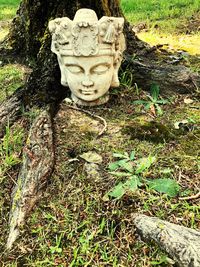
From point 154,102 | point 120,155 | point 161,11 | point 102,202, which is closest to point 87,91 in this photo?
point 154,102

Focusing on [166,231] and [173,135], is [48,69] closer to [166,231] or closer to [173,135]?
[173,135]

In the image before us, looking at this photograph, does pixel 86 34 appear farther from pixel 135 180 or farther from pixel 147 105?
pixel 135 180

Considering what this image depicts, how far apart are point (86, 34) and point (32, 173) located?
1.32 metres

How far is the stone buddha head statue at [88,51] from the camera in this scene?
13.4 ft

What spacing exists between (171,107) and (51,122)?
1202 mm

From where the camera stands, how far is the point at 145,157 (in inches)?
145

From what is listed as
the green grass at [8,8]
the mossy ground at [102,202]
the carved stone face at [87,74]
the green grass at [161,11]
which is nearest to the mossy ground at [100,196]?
the mossy ground at [102,202]

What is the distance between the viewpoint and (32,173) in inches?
141

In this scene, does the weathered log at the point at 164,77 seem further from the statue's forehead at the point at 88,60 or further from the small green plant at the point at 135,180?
the small green plant at the point at 135,180

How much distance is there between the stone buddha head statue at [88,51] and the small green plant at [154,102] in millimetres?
401

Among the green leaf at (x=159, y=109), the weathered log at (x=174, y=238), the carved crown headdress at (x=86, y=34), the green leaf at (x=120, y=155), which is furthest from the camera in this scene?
the green leaf at (x=159, y=109)

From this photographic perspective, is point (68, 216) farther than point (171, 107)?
No

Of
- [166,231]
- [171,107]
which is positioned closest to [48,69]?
[171,107]

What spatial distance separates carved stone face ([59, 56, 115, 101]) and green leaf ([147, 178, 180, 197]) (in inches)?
50.9
